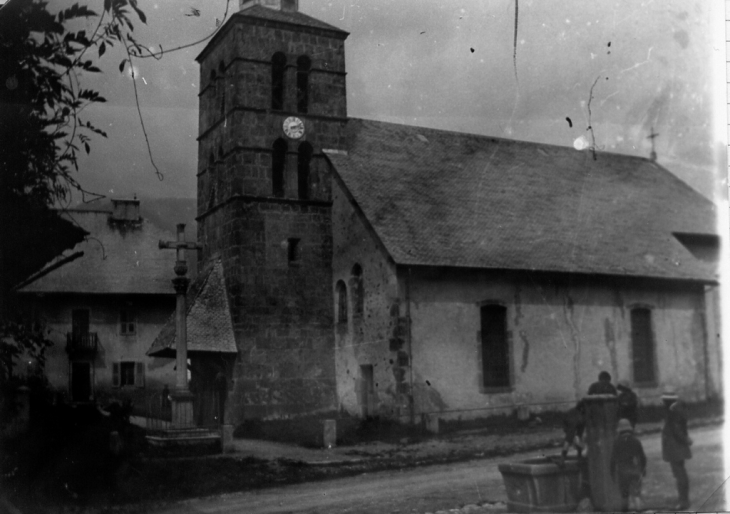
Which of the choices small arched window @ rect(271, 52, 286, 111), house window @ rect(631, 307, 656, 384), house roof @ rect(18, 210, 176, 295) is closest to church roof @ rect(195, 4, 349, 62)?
small arched window @ rect(271, 52, 286, 111)

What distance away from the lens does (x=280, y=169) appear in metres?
11.7

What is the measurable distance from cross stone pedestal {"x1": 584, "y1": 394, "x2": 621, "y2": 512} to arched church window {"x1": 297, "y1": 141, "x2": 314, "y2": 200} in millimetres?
5289

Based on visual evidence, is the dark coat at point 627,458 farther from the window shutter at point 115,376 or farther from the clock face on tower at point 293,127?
the clock face on tower at point 293,127

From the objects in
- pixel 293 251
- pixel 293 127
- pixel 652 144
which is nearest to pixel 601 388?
pixel 652 144

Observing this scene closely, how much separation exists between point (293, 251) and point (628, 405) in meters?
5.27

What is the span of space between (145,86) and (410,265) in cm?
432

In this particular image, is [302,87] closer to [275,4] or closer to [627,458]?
[275,4]

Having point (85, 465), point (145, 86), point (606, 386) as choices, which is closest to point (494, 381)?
point (606, 386)

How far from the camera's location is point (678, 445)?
9227 mm

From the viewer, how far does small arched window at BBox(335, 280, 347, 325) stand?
37.2 ft

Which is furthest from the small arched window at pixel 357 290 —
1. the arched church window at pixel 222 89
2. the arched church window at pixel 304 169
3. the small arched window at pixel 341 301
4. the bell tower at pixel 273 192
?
the arched church window at pixel 222 89

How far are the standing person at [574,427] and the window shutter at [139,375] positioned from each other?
541 cm

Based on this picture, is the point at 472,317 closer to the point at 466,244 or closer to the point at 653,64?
the point at 466,244

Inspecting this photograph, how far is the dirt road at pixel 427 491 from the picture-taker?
9031 millimetres
